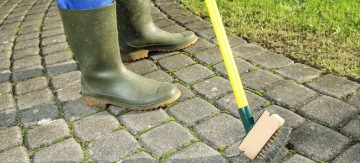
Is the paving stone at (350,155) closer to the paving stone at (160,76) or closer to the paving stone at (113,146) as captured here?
the paving stone at (113,146)

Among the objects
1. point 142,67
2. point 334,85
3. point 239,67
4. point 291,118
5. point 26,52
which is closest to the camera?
point 291,118

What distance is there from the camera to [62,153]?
6.76 ft

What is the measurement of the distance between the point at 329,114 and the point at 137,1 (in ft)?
4.58

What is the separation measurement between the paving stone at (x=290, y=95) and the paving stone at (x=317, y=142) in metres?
0.21

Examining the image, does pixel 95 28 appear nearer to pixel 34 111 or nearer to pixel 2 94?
pixel 34 111

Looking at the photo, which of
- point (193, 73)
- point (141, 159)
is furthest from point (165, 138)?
point (193, 73)

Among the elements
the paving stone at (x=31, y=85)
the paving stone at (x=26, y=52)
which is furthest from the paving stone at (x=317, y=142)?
the paving stone at (x=26, y=52)

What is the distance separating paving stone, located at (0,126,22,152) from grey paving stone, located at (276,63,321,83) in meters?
1.52

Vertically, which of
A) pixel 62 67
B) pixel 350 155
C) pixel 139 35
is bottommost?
pixel 350 155

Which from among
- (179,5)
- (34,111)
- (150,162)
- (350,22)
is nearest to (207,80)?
(150,162)

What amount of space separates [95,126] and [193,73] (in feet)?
2.50

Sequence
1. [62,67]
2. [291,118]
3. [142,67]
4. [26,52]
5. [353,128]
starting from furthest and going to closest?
1. [26,52]
2. [62,67]
3. [142,67]
4. [291,118]
5. [353,128]

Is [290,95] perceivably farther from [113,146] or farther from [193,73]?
[113,146]

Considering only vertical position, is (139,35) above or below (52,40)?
above
